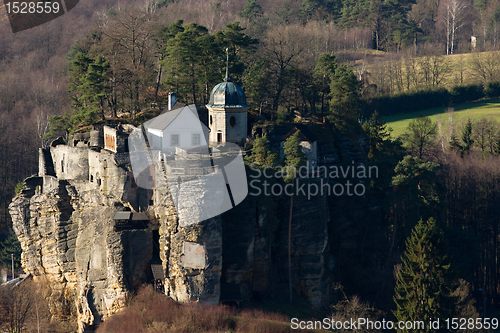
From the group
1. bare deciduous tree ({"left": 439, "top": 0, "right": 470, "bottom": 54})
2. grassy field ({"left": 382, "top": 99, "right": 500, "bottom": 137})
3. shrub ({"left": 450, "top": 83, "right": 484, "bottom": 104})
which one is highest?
bare deciduous tree ({"left": 439, "top": 0, "right": 470, "bottom": 54})

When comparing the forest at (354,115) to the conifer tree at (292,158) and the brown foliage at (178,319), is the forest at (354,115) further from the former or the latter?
the brown foliage at (178,319)

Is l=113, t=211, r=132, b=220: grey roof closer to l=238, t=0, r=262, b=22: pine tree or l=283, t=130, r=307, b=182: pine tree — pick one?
l=283, t=130, r=307, b=182: pine tree

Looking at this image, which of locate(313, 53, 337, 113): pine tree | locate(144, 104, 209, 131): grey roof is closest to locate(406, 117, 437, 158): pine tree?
locate(313, 53, 337, 113): pine tree

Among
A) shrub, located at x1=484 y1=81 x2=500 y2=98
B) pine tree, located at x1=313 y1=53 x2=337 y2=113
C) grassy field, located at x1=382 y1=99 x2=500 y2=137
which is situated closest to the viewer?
pine tree, located at x1=313 y1=53 x2=337 y2=113

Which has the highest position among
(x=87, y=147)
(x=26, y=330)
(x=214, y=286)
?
(x=87, y=147)

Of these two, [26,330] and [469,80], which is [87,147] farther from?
[469,80]

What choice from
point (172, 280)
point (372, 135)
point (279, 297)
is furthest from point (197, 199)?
point (372, 135)
